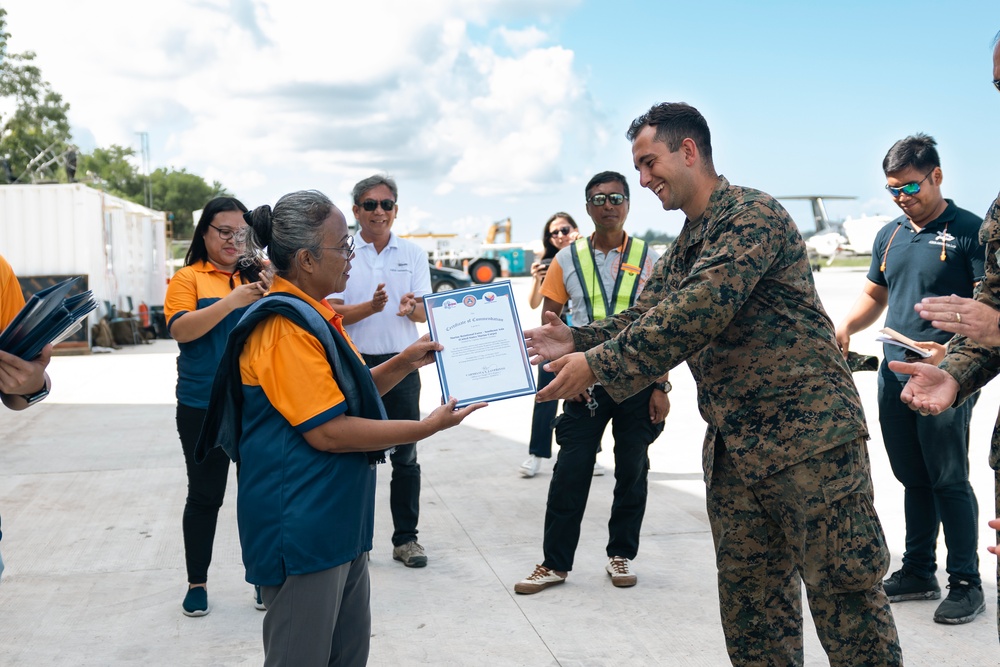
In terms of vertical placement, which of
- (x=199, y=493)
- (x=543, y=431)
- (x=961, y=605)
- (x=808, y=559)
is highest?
(x=808, y=559)

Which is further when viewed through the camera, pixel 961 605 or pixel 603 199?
pixel 603 199

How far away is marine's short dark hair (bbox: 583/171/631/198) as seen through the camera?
4992mm

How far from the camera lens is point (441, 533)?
5754mm

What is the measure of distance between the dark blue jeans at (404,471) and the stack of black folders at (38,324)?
253 cm

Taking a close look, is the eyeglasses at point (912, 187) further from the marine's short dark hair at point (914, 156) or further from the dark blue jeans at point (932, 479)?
the dark blue jeans at point (932, 479)

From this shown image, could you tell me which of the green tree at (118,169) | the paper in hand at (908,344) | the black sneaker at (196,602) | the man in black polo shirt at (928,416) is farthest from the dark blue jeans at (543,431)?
the green tree at (118,169)

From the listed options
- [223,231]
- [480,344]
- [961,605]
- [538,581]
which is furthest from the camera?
[538,581]

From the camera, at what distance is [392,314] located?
204 inches

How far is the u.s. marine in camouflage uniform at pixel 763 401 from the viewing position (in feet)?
9.19

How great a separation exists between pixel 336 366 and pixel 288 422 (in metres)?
0.20

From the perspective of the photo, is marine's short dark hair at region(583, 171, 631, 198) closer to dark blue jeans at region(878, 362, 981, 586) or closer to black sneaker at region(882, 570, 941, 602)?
dark blue jeans at region(878, 362, 981, 586)

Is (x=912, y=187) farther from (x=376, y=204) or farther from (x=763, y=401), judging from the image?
(x=376, y=204)

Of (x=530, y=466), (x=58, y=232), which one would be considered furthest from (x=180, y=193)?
(x=530, y=466)

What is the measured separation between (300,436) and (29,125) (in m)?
52.2
